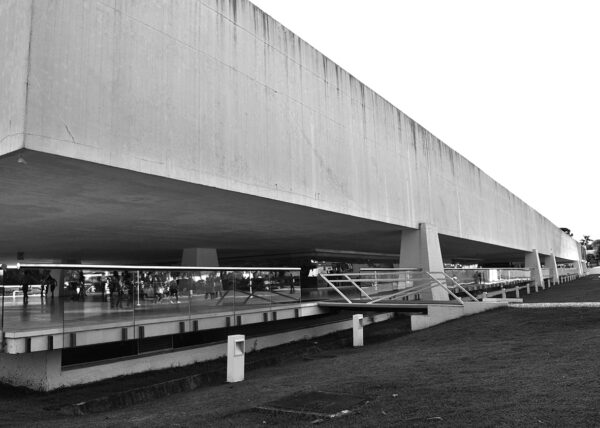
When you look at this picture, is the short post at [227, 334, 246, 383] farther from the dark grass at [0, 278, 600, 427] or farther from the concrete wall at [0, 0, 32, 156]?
the concrete wall at [0, 0, 32, 156]

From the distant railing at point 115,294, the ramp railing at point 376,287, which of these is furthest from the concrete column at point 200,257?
the distant railing at point 115,294

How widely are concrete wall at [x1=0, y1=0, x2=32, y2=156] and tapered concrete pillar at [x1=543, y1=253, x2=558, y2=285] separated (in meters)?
52.8

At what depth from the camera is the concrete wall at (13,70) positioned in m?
8.67

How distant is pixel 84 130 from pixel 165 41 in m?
3.26

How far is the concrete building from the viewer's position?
934 centimetres

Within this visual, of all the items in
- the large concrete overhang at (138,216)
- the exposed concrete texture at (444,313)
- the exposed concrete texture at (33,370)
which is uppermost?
the large concrete overhang at (138,216)

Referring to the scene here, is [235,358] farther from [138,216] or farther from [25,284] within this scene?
[138,216]

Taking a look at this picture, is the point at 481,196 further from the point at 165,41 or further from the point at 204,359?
the point at 165,41

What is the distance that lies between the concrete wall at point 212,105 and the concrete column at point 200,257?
1067 cm

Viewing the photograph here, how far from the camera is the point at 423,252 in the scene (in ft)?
77.8

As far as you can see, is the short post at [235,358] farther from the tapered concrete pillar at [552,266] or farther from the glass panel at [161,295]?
the tapered concrete pillar at [552,266]

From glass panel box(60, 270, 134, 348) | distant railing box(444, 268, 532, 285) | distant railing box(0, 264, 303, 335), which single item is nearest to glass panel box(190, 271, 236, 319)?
distant railing box(0, 264, 303, 335)

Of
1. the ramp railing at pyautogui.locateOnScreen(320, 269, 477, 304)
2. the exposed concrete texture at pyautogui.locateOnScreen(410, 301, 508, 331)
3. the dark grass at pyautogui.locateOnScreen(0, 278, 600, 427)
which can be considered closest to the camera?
the dark grass at pyautogui.locateOnScreen(0, 278, 600, 427)

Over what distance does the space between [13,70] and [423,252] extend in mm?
18756
